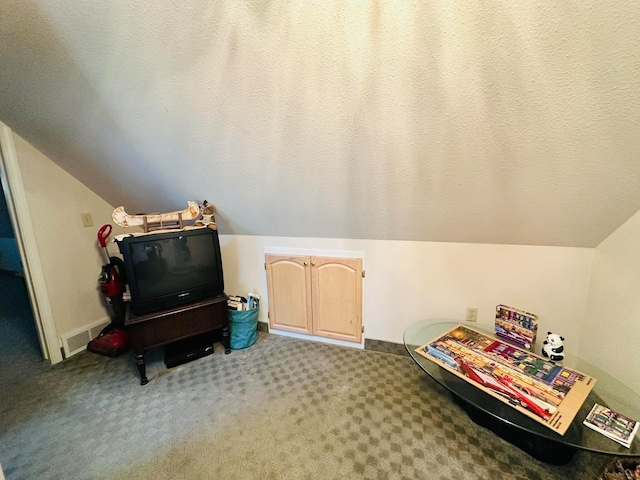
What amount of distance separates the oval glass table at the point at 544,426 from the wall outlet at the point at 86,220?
2963 millimetres

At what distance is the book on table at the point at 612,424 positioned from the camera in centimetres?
105

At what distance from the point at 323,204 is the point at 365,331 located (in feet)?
3.87

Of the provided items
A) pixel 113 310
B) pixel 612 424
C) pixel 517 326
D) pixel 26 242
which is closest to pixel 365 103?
pixel 517 326

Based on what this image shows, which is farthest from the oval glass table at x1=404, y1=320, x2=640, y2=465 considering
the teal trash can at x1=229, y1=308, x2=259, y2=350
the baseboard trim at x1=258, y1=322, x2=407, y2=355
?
the teal trash can at x1=229, y1=308, x2=259, y2=350

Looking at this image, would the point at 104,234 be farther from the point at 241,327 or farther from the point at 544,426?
the point at 544,426

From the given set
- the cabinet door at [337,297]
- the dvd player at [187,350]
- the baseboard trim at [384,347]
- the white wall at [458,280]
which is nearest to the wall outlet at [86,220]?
the dvd player at [187,350]

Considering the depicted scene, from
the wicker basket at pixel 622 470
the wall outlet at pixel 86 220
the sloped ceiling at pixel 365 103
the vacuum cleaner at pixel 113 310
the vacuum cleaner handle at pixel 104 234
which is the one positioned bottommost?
the wicker basket at pixel 622 470

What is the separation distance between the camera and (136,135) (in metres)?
1.70

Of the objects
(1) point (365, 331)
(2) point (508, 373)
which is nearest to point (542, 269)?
(2) point (508, 373)

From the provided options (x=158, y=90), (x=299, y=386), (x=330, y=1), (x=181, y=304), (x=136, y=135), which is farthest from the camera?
(x=181, y=304)

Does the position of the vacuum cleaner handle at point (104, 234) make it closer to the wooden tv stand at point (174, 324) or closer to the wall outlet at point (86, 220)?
the wall outlet at point (86, 220)

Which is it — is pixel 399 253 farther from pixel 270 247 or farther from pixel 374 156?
pixel 270 247

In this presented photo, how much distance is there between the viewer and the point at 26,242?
80.3 inches

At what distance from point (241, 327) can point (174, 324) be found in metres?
0.53
